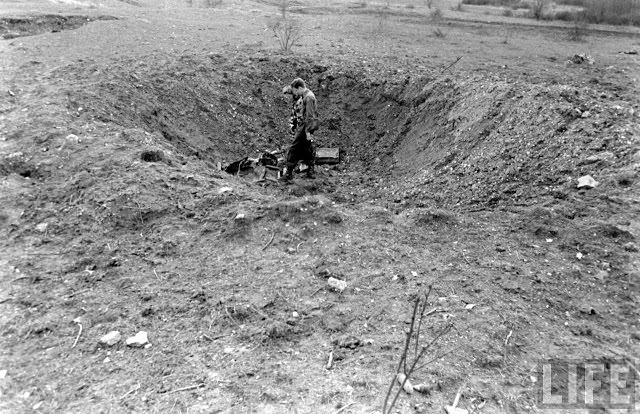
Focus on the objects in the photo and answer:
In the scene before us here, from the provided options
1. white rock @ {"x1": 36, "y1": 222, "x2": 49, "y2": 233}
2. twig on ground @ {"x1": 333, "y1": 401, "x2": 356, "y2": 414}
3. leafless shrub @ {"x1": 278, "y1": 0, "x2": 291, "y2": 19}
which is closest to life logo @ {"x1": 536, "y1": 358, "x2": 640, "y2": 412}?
twig on ground @ {"x1": 333, "y1": 401, "x2": 356, "y2": 414}

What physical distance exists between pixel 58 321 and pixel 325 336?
221cm

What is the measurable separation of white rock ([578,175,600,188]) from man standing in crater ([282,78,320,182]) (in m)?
3.74

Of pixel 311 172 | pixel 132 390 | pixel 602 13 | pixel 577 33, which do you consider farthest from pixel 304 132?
pixel 602 13

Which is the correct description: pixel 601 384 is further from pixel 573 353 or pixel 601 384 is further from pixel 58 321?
pixel 58 321

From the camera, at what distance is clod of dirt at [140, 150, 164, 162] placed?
628 cm

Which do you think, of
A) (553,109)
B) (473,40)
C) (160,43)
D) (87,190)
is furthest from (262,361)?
(473,40)

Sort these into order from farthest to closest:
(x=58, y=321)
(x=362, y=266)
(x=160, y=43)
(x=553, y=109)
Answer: (x=160, y=43), (x=553, y=109), (x=362, y=266), (x=58, y=321)

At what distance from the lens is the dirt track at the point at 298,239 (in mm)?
3516

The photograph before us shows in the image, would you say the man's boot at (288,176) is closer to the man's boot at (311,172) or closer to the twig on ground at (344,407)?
the man's boot at (311,172)

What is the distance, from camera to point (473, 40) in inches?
556

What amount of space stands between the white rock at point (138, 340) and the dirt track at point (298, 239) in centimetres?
8

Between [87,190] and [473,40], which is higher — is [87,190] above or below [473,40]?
below

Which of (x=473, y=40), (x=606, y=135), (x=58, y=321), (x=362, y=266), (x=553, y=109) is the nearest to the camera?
(x=58, y=321)

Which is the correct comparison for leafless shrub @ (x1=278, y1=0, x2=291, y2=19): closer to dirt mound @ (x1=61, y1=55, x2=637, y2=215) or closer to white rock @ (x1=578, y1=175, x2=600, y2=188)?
dirt mound @ (x1=61, y1=55, x2=637, y2=215)
